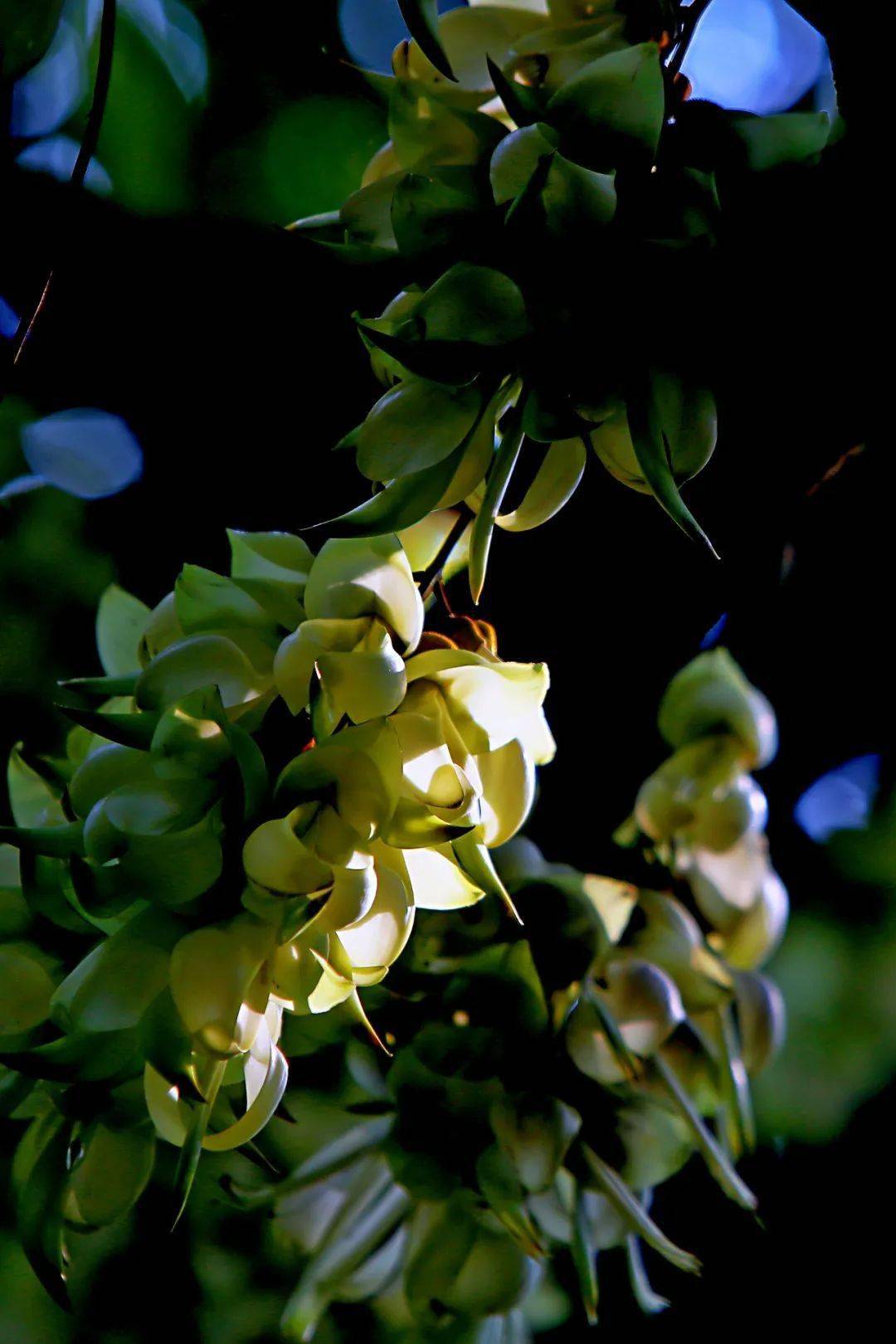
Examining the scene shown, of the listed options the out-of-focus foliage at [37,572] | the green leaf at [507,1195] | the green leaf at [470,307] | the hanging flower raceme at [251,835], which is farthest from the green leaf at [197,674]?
the out-of-focus foliage at [37,572]

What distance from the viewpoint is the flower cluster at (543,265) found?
0.34m

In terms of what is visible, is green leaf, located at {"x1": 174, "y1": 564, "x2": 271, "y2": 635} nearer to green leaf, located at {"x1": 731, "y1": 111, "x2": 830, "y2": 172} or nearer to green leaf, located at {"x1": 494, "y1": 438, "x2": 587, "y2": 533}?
green leaf, located at {"x1": 494, "y1": 438, "x2": 587, "y2": 533}

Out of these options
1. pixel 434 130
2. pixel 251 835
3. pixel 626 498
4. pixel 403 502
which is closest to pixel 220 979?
pixel 251 835

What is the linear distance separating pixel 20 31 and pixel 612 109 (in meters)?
0.19

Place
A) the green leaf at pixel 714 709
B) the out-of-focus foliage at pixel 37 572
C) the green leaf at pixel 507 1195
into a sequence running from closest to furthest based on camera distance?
the green leaf at pixel 507 1195, the green leaf at pixel 714 709, the out-of-focus foliage at pixel 37 572

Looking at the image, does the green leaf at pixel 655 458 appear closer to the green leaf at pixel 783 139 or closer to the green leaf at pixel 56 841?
the green leaf at pixel 783 139

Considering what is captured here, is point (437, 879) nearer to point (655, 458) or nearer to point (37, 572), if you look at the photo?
point (655, 458)

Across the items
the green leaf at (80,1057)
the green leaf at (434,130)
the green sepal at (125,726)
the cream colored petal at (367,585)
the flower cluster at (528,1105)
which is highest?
the green leaf at (434,130)

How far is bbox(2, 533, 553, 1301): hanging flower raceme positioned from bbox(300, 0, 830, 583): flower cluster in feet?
0.13

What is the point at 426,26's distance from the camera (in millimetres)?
345

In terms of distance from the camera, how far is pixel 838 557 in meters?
0.78

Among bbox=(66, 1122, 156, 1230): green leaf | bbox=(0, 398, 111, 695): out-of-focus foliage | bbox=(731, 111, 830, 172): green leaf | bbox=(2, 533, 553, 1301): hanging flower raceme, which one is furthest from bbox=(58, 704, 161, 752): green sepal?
bbox=(0, 398, 111, 695): out-of-focus foliage

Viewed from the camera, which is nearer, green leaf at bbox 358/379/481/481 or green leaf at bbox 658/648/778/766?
green leaf at bbox 358/379/481/481

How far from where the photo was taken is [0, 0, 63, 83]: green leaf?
387mm
